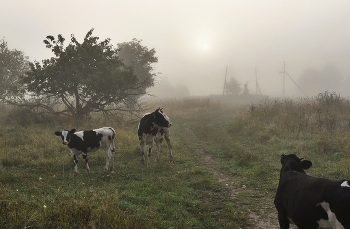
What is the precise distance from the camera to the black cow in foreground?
11.4 ft

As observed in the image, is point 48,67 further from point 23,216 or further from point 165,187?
point 23,216

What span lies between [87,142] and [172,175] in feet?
11.5

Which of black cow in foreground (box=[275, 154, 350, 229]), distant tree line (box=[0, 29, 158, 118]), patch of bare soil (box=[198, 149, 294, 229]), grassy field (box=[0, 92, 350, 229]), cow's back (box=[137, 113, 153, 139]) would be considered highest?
distant tree line (box=[0, 29, 158, 118])

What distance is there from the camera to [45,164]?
368 inches

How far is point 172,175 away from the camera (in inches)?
367

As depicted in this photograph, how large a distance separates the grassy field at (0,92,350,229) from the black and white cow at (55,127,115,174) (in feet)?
1.74

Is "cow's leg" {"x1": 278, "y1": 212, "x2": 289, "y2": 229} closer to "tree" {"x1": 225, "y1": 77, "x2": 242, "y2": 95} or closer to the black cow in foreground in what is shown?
the black cow in foreground

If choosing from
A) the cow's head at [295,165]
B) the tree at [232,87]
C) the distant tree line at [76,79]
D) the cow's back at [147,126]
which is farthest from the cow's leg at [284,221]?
the tree at [232,87]

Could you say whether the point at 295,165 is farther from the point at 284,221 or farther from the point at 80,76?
the point at 80,76

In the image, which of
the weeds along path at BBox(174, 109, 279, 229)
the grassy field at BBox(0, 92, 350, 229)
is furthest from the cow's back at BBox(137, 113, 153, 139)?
the weeds along path at BBox(174, 109, 279, 229)

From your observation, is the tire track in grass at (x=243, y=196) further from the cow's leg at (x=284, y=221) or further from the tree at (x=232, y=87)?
the tree at (x=232, y=87)

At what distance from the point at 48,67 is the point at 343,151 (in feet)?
57.2

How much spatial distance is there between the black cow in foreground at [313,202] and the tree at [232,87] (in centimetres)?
7036

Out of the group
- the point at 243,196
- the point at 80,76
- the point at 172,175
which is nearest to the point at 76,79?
the point at 80,76
